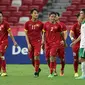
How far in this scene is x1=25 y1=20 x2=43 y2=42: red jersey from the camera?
1537cm

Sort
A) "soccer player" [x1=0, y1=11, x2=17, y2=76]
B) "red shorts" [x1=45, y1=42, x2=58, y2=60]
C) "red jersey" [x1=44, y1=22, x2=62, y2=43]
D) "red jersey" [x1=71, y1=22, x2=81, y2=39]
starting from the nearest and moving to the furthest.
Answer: "red shorts" [x1=45, y1=42, x2=58, y2=60] < "red jersey" [x1=44, y1=22, x2=62, y2=43] < "red jersey" [x1=71, y1=22, x2=81, y2=39] < "soccer player" [x1=0, y1=11, x2=17, y2=76]

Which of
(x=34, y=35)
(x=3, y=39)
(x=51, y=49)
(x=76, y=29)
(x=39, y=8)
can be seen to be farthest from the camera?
(x=39, y=8)

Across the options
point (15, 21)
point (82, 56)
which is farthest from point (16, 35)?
point (82, 56)

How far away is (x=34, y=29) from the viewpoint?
1537 cm

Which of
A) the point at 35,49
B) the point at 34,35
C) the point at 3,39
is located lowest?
the point at 35,49

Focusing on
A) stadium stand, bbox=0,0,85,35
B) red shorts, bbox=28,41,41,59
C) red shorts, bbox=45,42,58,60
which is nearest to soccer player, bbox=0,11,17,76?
red shorts, bbox=28,41,41,59

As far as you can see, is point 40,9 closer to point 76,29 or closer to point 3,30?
point 3,30

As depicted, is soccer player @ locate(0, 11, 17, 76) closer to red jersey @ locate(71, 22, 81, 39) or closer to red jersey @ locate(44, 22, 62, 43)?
red jersey @ locate(44, 22, 62, 43)

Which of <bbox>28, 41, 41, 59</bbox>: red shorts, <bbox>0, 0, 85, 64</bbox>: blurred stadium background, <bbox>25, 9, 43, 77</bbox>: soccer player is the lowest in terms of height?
<bbox>0, 0, 85, 64</bbox>: blurred stadium background

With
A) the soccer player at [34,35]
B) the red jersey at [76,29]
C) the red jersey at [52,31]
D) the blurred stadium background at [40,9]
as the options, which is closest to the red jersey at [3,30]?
the soccer player at [34,35]

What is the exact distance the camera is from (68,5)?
2925 centimetres

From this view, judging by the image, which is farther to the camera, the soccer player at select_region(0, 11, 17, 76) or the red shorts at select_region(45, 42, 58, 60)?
the soccer player at select_region(0, 11, 17, 76)

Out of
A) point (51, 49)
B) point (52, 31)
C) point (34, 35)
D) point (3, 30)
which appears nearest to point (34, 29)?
point (34, 35)

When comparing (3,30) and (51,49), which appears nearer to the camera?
(51,49)
